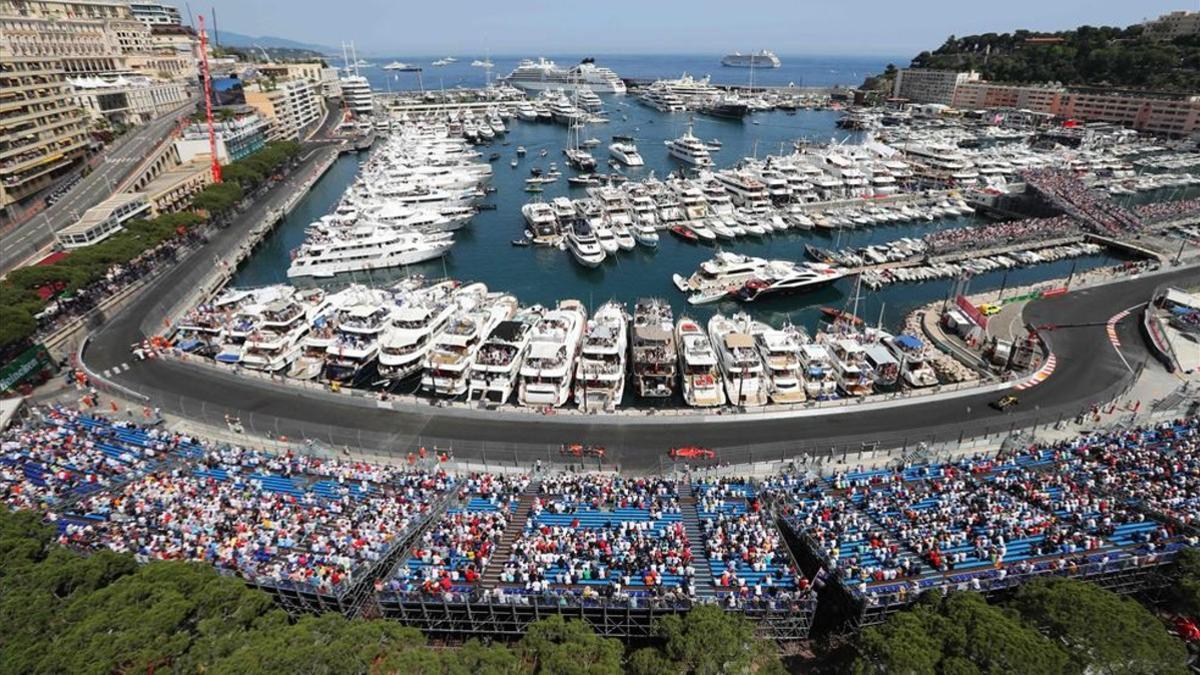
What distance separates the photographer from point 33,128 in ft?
261

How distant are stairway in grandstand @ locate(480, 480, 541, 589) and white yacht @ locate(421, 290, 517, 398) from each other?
15.3 metres

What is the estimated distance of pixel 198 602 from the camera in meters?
21.3

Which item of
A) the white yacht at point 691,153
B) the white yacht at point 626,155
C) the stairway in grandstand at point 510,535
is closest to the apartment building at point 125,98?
the white yacht at point 626,155

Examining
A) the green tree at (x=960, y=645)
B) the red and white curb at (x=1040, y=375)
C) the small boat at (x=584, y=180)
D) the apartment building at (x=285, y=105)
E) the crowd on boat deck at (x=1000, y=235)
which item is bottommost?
the red and white curb at (x=1040, y=375)

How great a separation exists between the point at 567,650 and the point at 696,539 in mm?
10551

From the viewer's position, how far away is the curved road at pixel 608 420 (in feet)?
123

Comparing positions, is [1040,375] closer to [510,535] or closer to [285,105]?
[510,535]

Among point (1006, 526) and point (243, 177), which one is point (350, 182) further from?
point (1006, 526)

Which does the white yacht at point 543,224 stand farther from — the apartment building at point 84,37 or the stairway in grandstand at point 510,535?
the apartment building at point 84,37

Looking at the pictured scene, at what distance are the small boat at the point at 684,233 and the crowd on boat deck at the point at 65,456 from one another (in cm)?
6508

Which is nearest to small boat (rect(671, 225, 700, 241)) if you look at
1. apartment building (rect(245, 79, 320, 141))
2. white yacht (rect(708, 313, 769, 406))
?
white yacht (rect(708, 313, 769, 406))

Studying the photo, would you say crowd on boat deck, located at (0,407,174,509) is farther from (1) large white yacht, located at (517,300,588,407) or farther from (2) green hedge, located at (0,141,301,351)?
(1) large white yacht, located at (517,300,588,407)

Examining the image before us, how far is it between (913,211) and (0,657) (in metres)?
106

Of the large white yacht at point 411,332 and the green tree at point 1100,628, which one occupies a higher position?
the green tree at point 1100,628
